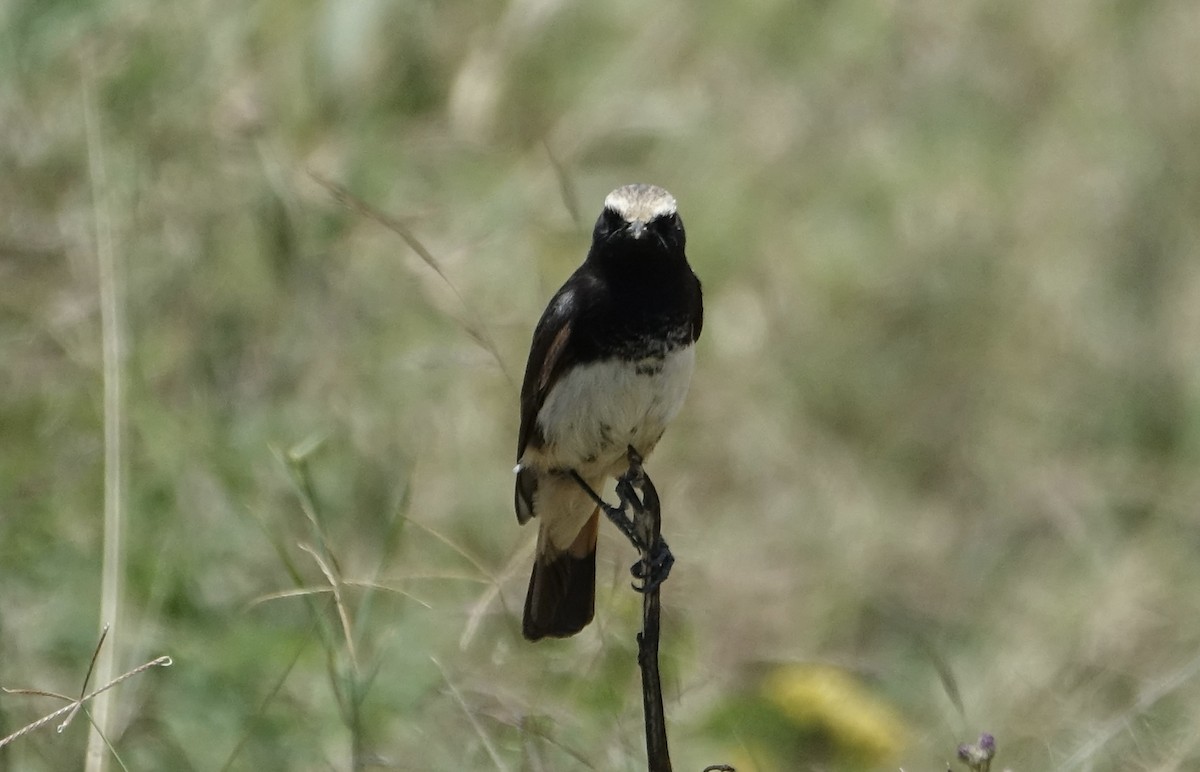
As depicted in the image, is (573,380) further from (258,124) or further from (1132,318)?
(1132,318)

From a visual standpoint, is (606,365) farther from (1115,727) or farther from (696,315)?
(1115,727)

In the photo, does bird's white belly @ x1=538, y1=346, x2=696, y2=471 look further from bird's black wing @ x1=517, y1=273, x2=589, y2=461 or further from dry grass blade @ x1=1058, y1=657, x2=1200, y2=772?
dry grass blade @ x1=1058, y1=657, x2=1200, y2=772

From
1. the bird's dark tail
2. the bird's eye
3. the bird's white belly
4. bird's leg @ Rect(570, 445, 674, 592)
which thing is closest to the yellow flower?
the bird's dark tail

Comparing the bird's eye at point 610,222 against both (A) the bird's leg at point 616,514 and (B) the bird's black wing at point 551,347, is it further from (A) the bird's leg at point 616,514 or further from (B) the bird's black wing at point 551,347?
(A) the bird's leg at point 616,514

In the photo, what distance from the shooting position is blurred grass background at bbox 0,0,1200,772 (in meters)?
4.02

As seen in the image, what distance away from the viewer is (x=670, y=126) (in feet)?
20.1

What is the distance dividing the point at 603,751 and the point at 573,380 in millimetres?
997

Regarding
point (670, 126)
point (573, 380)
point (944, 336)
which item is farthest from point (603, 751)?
point (944, 336)

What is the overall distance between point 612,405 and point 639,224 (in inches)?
18.6

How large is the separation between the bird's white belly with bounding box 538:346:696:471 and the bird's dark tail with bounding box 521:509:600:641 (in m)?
0.28

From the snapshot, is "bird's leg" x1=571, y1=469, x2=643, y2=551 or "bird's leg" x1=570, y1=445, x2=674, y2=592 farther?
"bird's leg" x1=571, y1=469, x2=643, y2=551

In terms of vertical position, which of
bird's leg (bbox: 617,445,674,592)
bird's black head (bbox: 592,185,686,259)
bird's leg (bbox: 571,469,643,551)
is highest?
bird's black head (bbox: 592,185,686,259)

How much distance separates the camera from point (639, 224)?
4.09m

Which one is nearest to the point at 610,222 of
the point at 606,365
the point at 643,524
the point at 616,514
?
the point at 606,365
